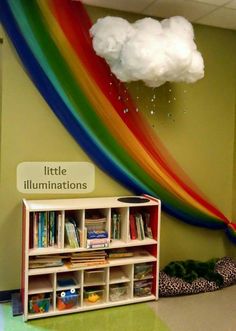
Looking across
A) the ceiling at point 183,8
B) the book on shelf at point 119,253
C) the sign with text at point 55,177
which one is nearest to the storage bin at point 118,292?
the book on shelf at point 119,253

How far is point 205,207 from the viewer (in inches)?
124

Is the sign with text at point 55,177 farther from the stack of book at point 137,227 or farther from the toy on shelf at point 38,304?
the toy on shelf at point 38,304

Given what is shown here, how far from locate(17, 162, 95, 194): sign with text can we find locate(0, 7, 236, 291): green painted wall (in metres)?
0.05

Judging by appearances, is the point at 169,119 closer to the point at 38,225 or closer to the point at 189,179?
the point at 189,179

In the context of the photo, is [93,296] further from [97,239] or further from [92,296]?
[97,239]

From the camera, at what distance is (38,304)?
7.97ft

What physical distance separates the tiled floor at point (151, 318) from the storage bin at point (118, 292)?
9 centimetres

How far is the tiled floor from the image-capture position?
91.5 inches

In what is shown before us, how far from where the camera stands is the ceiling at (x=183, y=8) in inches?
104

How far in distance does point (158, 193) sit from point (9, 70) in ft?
5.22

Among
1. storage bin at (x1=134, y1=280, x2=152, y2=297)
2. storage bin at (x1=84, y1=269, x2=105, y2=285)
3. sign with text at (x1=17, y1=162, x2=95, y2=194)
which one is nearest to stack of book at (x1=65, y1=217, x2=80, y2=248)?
storage bin at (x1=84, y1=269, x2=105, y2=285)

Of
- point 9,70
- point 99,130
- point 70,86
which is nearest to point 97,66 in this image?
point 70,86

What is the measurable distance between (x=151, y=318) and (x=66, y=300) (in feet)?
2.10

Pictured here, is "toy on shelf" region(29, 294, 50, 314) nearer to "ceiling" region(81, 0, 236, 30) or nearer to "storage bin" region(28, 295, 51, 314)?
"storage bin" region(28, 295, 51, 314)
